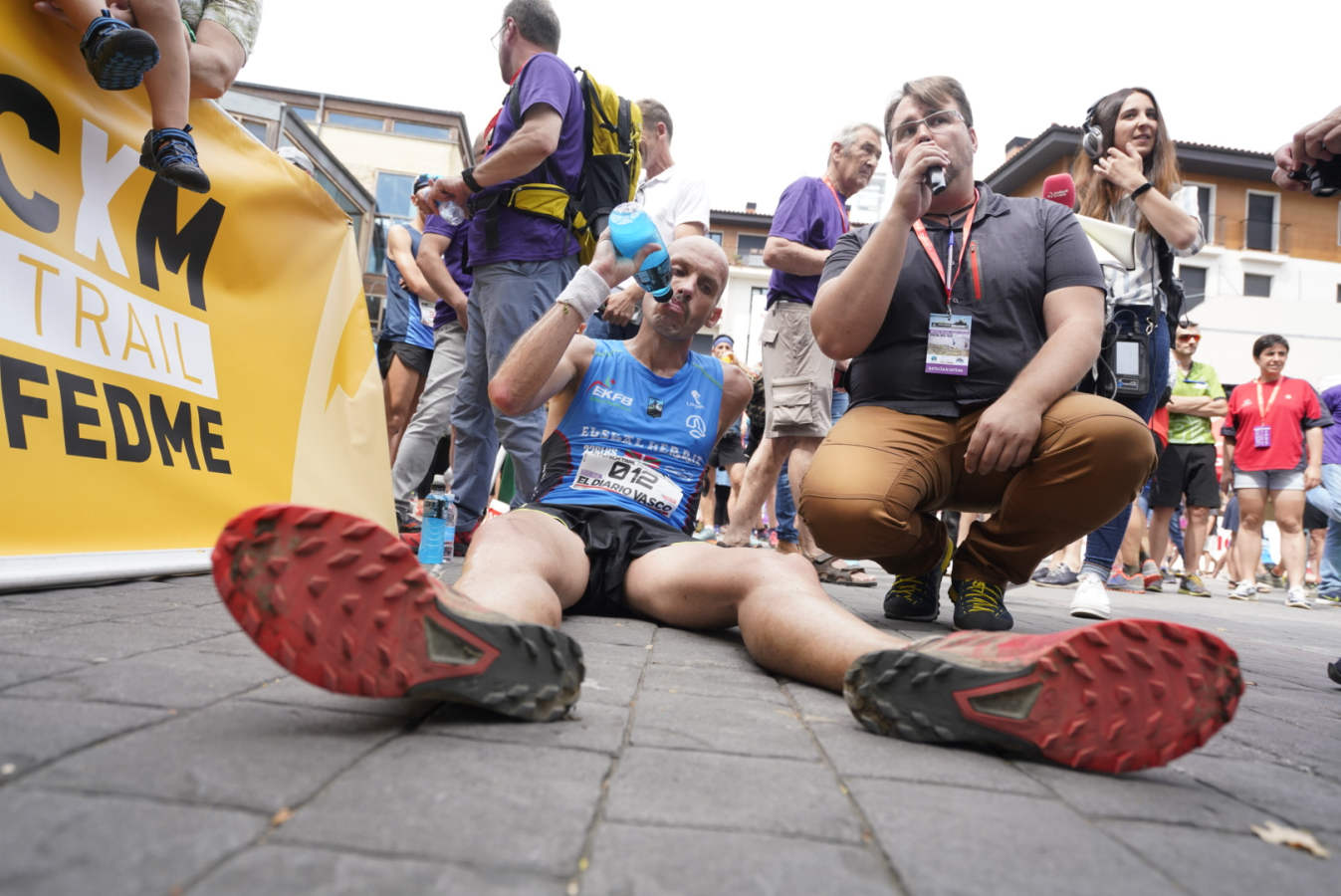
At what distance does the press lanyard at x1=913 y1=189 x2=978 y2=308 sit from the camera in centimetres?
274

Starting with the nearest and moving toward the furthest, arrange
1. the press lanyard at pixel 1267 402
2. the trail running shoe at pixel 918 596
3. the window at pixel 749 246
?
1. the trail running shoe at pixel 918 596
2. the press lanyard at pixel 1267 402
3. the window at pixel 749 246

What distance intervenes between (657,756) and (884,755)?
34cm

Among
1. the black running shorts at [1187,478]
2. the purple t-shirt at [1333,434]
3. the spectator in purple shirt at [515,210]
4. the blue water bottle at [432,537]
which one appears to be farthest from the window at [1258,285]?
the blue water bottle at [432,537]

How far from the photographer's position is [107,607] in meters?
2.02

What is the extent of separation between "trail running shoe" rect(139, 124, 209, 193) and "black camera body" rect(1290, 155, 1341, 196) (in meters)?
3.09

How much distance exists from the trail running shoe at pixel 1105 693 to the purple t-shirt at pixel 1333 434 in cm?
795

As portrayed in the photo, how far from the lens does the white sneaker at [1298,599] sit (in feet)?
21.9

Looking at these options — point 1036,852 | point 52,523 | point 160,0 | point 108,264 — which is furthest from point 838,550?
point 160,0

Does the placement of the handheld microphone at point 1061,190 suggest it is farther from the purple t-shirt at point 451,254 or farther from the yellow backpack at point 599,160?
the purple t-shirt at point 451,254

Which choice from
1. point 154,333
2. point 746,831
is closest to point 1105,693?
point 746,831

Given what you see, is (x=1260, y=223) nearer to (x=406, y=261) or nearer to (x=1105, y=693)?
(x=406, y=261)

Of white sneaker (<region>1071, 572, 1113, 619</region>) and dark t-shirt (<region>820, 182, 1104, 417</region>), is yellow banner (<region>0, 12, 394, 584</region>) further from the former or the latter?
white sneaker (<region>1071, 572, 1113, 619</region>)

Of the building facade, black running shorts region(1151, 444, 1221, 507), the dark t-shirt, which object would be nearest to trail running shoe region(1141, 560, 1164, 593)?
black running shorts region(1151, 444, 1221, 507)

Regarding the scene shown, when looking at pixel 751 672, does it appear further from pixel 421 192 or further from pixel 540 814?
Result: pixel 421 192
